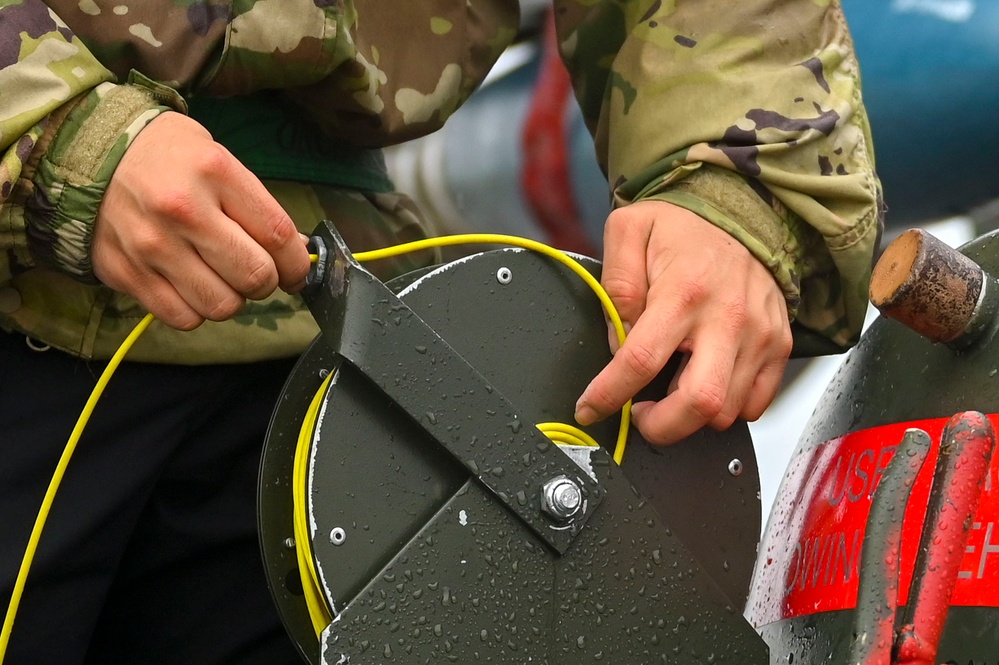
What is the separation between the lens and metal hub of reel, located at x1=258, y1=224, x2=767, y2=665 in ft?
2.82

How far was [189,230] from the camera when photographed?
2.74 ft

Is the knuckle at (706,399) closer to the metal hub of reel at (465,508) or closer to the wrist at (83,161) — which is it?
the metal hub of reel at (465,508)

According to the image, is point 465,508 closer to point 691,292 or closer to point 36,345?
point 691,292

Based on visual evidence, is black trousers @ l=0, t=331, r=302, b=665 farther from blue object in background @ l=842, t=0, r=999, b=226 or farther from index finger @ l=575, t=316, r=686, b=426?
blue object in background @ l=842, t=0, r=999, b=226

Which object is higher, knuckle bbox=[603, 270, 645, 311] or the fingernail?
knuckle bbox=[603, 270, 645, 311]

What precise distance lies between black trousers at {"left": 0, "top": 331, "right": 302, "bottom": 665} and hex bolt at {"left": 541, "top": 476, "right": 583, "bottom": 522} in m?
0.41

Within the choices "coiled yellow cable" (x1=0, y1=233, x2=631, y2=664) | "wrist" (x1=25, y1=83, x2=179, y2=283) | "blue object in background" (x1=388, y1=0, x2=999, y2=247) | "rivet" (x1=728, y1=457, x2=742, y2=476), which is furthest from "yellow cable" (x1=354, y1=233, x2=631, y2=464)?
"blue object in background" (x1=388, y1=0, x2=999, y2=247)

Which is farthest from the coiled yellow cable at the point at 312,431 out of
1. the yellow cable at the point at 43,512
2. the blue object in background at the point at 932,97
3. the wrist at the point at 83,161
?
the blue object in background at the point at 932,97

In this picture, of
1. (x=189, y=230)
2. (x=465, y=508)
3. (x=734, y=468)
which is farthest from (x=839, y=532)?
(x=189, y=230)

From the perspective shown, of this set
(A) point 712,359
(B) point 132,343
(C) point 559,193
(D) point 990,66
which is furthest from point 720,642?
(C) point 559,193

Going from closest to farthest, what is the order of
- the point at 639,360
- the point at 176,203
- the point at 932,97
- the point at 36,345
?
the point at 176,203 < the point at 639,360 < the point at 36,345 < the point at 932,97

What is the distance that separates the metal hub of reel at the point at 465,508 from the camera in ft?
2.82

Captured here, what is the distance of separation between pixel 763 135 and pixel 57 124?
2.06 feet

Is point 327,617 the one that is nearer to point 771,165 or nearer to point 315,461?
point 315,461
